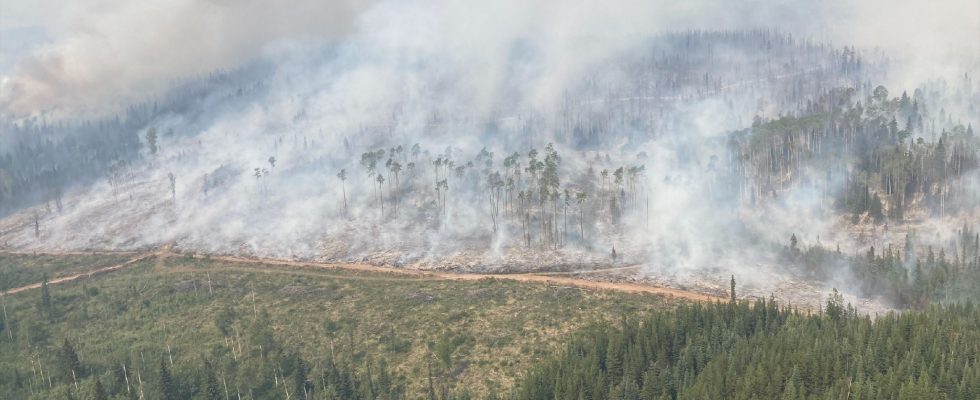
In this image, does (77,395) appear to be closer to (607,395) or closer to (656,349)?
(607,395)

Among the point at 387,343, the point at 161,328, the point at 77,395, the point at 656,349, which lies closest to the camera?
the point at 656,349

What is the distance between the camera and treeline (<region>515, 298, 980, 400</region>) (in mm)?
124000

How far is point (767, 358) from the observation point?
452 ft

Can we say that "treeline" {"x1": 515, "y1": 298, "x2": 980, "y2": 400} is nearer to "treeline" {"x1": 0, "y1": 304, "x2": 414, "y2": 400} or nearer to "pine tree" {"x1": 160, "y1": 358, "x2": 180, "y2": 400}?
"treeline" {"x1": 0, "y1": 304, "x2": 414, "y2": 400}

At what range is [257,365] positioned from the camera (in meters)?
174

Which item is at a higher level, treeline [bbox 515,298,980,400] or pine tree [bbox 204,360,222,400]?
treeline [bbox 515,298,980,400]

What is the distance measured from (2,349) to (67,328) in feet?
50.4

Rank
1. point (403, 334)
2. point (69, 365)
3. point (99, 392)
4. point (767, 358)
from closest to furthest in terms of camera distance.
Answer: point (767, 358)
point (99, 392)
point (69, 365)
point (403, 334)

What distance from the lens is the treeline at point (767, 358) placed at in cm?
12400

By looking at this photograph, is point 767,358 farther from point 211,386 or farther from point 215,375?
point 215,375

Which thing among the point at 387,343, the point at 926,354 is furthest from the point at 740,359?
the point at 387,343

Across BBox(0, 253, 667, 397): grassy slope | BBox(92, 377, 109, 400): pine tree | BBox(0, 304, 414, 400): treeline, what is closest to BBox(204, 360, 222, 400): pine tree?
BBox(0, 304, 414, 400): treeline

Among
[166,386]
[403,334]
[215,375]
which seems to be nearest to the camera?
[166,386]

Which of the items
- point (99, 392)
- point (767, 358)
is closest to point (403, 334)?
point (99, 392)
